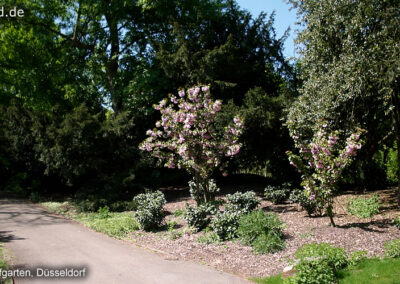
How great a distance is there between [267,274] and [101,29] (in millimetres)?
13694

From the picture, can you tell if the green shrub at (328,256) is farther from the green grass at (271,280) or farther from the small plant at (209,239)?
the small plant at (209,239)

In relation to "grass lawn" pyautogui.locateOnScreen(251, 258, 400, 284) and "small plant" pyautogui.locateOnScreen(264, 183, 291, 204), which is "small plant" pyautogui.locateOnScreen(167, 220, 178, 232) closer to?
"small plant" pyautogui.locateOnScreen(264, 183, 291, 204)

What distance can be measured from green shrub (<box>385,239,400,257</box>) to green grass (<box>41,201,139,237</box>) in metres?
5.52

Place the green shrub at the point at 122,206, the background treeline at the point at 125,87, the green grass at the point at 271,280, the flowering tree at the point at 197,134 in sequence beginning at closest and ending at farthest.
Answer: the green grass at the point at 271,280 → the flowering tree at the point at 197,134 → the green shrub at the point at 122,206 → the background treeline at the point at 125,87

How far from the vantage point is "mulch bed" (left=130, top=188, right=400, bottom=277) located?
17.7 ft

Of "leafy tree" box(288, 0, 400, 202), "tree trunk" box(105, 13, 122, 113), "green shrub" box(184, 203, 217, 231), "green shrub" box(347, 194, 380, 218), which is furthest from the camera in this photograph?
"tree trunk" box(105, 13, 122, 113)

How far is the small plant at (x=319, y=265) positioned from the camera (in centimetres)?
426

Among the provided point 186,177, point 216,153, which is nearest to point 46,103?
point 186,177

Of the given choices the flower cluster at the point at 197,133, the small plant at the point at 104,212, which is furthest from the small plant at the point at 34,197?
the flower cluster at the point at 197,133

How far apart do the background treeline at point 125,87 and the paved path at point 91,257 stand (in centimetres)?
286

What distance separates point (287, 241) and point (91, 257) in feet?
12.3

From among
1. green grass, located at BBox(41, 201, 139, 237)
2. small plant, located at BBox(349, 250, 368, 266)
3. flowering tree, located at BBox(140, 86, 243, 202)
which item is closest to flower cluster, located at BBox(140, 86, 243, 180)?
flowering tree, located at BBox(140, 86, 243, 202)

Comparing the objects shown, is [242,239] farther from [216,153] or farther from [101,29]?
[101,29]

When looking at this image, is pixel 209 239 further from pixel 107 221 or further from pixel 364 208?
pixel 364 208
